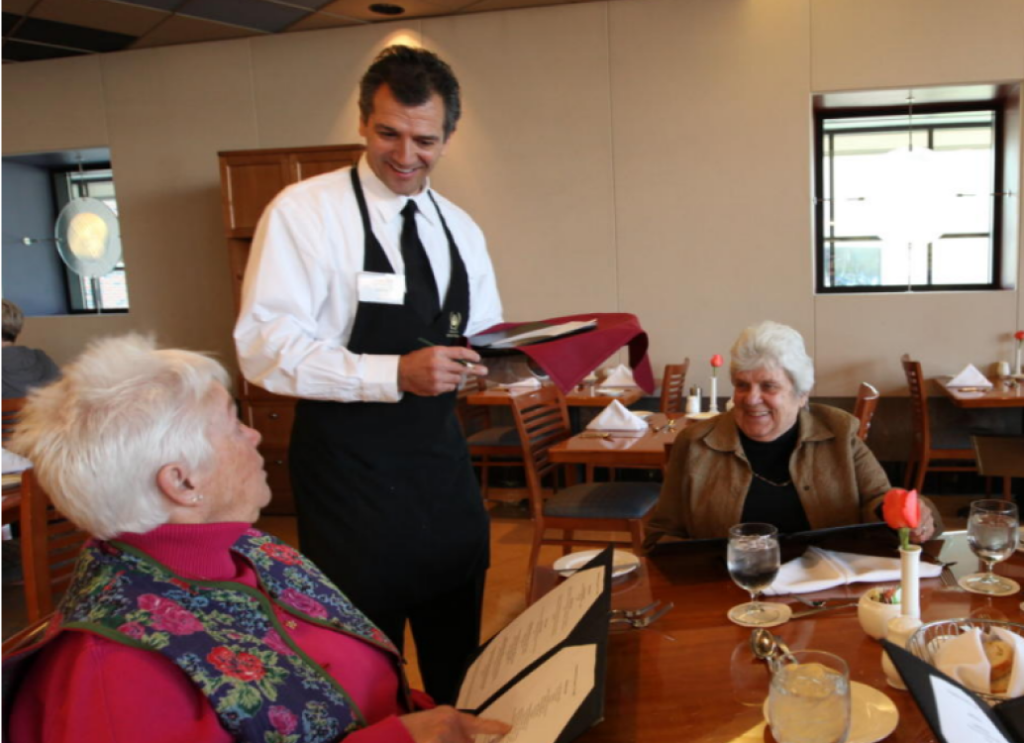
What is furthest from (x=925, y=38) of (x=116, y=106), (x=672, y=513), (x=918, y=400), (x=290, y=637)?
(x=116, y=106)

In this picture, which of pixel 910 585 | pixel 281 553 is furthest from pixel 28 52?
pixel 910 585

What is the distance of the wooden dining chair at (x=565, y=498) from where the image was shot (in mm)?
3488

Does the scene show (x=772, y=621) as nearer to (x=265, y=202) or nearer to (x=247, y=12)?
(x=265, y=202)

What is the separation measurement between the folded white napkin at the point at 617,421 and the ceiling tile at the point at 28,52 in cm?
520

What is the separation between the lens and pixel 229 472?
45.2 inches

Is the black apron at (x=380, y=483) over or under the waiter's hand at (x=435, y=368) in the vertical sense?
under

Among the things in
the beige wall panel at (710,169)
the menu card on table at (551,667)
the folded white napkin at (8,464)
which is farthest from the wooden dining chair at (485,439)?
the menu card on table at (551,667)

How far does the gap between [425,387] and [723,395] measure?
4403 mm

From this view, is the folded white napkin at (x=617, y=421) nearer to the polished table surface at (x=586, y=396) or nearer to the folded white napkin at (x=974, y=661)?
the polished table surface at (x=586, y=396)

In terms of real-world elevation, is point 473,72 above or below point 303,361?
above

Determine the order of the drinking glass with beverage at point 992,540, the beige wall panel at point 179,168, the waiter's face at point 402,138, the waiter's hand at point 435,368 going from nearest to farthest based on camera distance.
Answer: the drinking glass with beverage at point 992,540 → the waiter's hand at point 435,368 → the waiter's face at point 402,138 → the beige wall panel at point 179,168

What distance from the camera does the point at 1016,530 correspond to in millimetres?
1435

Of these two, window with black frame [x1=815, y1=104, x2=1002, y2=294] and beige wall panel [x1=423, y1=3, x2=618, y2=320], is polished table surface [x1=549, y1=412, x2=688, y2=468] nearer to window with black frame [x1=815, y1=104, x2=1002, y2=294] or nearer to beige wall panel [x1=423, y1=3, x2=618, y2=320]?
beige wall panel [x1=423, y1=3, x2=618, y2=320]

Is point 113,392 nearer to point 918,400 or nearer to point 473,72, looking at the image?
point 918,400
